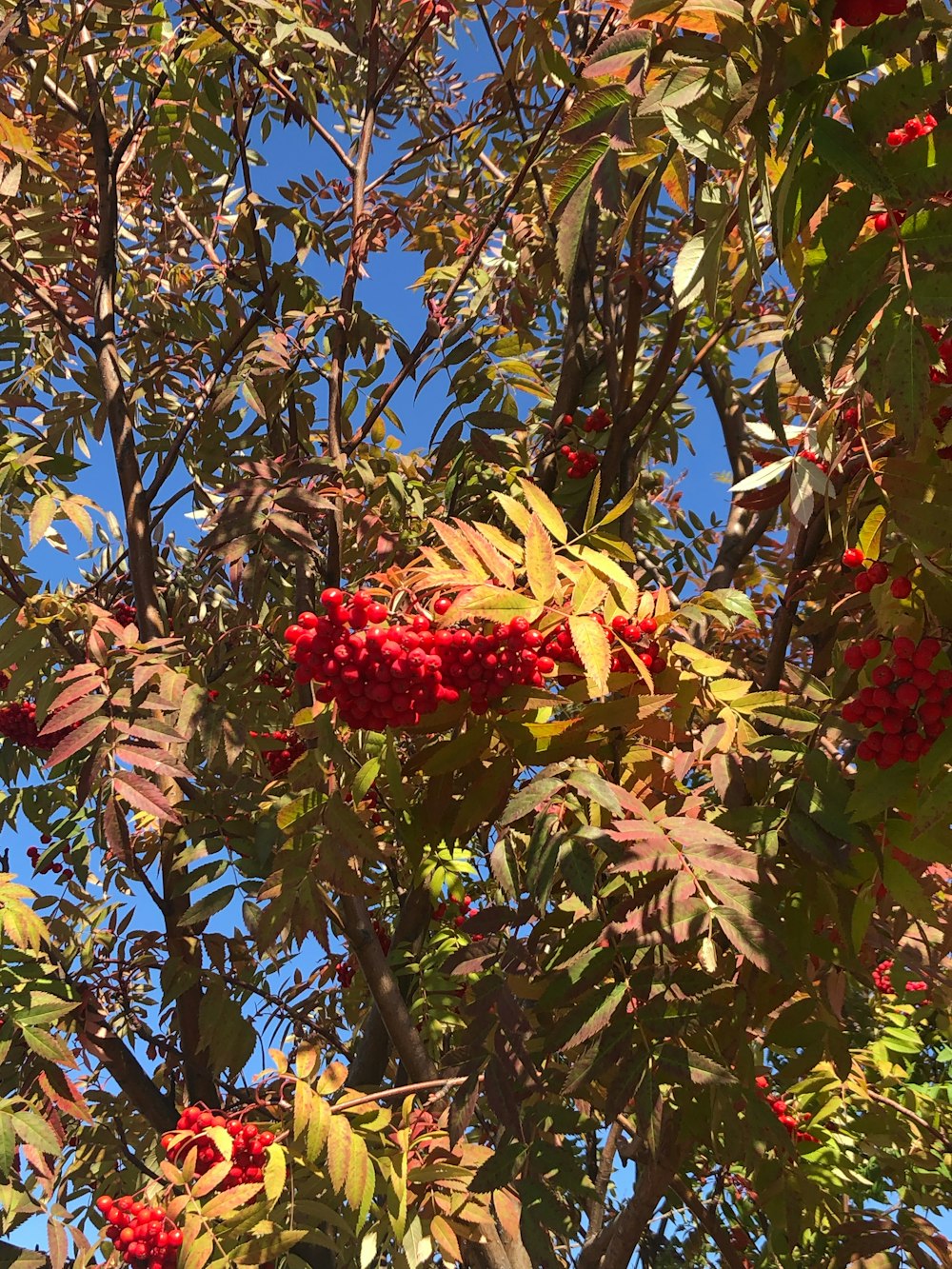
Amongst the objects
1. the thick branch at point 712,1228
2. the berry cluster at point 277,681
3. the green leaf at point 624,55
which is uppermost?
the berry cluster at point 277,681

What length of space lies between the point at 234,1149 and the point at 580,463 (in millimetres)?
2610

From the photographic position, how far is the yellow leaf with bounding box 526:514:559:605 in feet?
6.63

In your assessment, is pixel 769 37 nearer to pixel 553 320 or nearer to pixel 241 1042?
pixel 241 1042

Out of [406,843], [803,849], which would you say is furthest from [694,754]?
[406,843]

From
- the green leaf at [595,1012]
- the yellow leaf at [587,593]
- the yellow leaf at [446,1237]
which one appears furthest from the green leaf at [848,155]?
the yellow leaf at [446,1237]

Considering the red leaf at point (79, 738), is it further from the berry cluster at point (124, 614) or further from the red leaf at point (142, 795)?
the berry cluster at point (124, 614)

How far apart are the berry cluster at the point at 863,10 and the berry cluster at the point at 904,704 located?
3.59 ft

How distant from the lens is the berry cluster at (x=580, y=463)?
398 centimetres

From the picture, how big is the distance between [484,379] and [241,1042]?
2.39 metres

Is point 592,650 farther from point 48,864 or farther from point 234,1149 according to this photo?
point 48,864

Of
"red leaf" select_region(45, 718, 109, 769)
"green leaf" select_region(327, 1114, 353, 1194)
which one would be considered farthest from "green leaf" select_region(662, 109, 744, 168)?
"green leaf" select_region(327, 1114, 353, 1194)

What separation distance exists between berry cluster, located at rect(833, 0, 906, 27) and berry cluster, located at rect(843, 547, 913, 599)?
101 cm

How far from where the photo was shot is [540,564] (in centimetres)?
204

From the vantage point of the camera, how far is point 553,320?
508 cm
